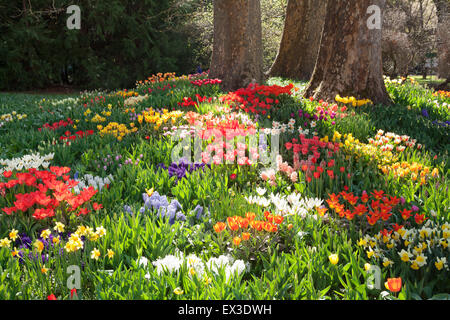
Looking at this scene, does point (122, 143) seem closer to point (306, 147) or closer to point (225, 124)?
point (225, 124)

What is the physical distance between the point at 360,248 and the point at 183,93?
4802mm

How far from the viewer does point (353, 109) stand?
5.39 metres

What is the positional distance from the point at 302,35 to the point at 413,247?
30.6 ft

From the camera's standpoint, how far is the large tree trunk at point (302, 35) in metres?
10.3

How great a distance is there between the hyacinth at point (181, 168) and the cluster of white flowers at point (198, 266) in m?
1.28

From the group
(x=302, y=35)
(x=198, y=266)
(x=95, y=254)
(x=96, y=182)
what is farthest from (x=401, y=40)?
(x=95, y=254)

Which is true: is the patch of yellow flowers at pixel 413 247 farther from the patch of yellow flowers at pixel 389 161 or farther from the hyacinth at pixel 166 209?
the hyacinth at pixel 166 209

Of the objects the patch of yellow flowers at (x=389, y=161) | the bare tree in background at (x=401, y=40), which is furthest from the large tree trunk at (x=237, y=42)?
the bare tree in background at (x=401, y=40)

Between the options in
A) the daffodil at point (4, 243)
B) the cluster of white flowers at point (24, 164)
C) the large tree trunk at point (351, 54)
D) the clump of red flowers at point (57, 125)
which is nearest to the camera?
the daffodil at point (4, 243)

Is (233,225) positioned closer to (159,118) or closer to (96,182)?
(96,182)

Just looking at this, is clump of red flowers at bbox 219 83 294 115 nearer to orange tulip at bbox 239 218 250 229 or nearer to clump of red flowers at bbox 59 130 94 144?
clump of red flowers at bbox 59 130 94 144
